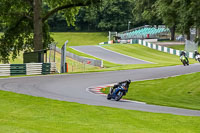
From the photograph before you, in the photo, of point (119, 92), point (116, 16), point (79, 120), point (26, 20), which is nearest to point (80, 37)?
point (116, 16)

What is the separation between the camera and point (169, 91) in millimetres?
21547

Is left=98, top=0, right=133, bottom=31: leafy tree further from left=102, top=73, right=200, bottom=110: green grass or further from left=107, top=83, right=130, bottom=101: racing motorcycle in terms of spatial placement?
left=107, top=83, right=130, bottom=101: racing motorcycle

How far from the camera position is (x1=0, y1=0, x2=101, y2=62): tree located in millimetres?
34312

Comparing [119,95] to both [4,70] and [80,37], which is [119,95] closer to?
[4,70]

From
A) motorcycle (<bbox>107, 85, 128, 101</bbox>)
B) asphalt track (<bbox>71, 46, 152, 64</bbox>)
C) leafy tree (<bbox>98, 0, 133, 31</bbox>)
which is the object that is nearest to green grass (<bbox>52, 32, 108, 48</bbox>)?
leafy tree (<bbox>98, 0, 133, 31</bbox>)

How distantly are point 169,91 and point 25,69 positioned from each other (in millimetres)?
11255

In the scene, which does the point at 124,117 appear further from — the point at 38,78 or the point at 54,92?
the point at 38,78

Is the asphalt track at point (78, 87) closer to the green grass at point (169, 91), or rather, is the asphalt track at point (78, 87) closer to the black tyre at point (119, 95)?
the black tyre at point (119, 95)

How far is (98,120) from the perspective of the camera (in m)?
11.3

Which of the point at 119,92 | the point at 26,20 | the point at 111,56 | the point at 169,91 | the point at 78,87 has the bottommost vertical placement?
the point at 111,56

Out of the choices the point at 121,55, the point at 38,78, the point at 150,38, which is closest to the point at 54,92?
the point at 38,78

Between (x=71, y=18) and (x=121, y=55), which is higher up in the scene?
(x=71, y=18)

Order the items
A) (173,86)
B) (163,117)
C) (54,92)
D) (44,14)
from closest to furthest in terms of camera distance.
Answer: (163,117)
(54,92)
(173,86)
(44,14)

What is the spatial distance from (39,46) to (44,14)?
4025 mm
